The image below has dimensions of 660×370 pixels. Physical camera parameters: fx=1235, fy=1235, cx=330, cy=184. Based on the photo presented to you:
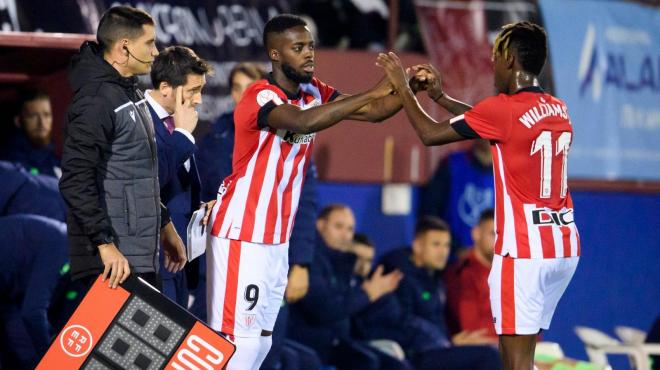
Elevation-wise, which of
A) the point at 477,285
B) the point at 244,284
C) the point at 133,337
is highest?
the point at 244,284

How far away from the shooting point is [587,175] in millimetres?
10227

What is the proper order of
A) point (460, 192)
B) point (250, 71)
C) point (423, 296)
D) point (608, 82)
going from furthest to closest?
point (608, 82)
point (460, 192)
point (423, 296)
point (250, 71)

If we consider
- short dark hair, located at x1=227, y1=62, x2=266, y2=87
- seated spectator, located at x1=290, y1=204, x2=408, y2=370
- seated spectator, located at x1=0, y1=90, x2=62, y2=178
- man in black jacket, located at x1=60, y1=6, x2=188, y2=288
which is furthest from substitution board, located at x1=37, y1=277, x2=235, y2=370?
seated spectator, located at x1=0, y1=90, x2=62, y2=178

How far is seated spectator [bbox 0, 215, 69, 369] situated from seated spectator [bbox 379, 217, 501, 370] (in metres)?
2.49

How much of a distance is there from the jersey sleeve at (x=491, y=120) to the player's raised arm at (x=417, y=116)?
82 mm

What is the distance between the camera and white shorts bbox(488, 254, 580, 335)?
5.32 meters

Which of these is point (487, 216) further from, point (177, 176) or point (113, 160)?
point (113, 160)

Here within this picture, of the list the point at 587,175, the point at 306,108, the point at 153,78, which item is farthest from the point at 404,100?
the point at 587,175

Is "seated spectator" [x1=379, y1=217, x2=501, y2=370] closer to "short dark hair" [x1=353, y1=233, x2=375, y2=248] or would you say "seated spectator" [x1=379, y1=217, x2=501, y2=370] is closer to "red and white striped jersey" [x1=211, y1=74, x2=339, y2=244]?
"short dark hair" [x1=353, y1=233, x2=375, y2=248]

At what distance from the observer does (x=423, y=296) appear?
8.34 metres

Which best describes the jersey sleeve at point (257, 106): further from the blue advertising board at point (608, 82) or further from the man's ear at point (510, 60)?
the blue advertising board at point (608, 82)

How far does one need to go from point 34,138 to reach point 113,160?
8.61ft

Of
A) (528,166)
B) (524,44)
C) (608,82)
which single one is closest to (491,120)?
(528,166)

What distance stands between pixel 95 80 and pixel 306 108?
2.99 ft
